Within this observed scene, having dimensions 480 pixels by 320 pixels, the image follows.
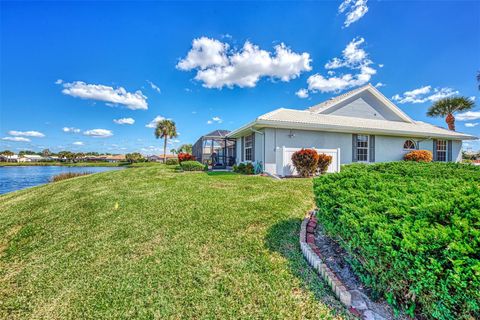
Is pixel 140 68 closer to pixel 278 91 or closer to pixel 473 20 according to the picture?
pixel 278 91

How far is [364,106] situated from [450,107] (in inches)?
462

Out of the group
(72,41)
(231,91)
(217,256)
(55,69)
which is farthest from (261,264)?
(55,69)

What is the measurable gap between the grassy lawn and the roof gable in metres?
10.9

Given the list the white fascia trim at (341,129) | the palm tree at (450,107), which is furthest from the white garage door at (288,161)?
the palm tree at (450,107)

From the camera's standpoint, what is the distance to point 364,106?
1483 cm

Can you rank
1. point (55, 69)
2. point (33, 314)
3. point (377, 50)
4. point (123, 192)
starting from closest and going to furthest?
point (33, 314)
point (123, 192)
point (377, 50)
point (55, 69)

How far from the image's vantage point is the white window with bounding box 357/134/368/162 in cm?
1237

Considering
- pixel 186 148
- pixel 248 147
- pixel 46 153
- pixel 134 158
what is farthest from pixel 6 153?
Result: pixel 248 147

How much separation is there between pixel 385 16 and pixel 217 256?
14271mm

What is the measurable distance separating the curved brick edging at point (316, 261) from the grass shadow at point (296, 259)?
60 mm

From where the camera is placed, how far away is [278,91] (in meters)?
18.4

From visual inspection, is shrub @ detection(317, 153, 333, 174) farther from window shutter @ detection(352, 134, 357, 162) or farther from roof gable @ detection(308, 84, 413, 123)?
roof gable @ detection(308, 84, 413, 123)

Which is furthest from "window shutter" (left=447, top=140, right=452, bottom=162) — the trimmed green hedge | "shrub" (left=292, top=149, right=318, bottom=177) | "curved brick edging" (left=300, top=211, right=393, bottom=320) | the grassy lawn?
"curved brick edging" (left=300, top=211, right=393, bottom=320)

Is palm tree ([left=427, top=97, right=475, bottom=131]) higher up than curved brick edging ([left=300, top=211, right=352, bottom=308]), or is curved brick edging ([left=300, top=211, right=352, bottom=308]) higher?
palm tree ([left=427, top=97, right=475, bottom=131])
